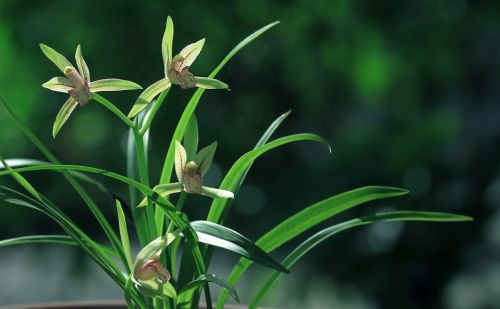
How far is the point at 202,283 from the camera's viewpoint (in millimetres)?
665

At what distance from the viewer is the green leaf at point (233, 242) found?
1.93 ft

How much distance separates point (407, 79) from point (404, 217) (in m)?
2.07

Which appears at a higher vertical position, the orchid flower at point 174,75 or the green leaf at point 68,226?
the orchid flower at point 174,75

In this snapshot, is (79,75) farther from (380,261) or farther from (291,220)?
(380,261)

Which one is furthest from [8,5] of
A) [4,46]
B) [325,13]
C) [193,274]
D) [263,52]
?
[193,274]

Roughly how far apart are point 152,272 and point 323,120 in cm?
224

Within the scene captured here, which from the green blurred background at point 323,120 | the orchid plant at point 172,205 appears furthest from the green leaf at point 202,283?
the green blurred background at point 323,120

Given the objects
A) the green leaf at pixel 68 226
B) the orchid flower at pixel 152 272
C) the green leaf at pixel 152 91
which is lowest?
the orchid flower at pixel 152 272

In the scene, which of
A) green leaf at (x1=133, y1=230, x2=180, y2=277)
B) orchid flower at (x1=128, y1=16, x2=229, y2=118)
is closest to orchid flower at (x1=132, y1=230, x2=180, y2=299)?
green leaf at (x1=133, y1=230, x2=180, y2=277)

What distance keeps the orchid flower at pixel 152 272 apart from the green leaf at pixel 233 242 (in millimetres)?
25

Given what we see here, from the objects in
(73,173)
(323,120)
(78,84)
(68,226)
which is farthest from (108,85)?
(323,120)

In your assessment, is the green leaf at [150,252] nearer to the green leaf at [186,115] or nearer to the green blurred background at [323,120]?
the green leaf at [186,115]

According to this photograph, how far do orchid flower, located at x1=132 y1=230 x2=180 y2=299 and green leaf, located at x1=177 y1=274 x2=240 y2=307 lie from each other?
0.03m

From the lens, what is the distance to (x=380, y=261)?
251 centimetres
